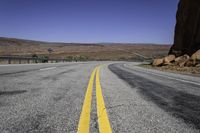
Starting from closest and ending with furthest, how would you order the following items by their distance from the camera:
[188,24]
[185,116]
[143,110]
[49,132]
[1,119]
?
1. [49,132]
2. [1,119]
3. [185,116]
4. [143,110]
5. [188,24]

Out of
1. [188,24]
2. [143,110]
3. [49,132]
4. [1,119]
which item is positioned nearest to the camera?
[49,132]

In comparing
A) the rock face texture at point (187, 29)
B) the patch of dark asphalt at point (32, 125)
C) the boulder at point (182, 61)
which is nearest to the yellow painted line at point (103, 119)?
the patch of dark asphalt at point (32, 125)

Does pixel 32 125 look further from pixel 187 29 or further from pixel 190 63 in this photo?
pixel 187 29

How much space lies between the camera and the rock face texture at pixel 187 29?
2970cm

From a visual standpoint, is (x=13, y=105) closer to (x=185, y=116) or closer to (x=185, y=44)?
(x=185, y=116)

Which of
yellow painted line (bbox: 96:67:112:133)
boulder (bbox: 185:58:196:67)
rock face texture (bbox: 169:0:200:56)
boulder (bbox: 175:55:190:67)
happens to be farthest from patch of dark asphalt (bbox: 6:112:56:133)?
rock face texture (bbox: 169:0:200:56)

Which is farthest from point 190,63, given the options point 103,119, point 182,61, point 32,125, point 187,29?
point 32,125

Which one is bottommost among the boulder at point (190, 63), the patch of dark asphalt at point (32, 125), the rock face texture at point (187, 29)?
the boulder at point (190, 63)

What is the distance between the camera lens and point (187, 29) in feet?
106

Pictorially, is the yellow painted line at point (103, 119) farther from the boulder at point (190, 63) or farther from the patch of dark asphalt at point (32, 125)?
the boulder at point (190, 63)

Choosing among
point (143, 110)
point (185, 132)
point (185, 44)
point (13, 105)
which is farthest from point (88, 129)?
point (185, 44)

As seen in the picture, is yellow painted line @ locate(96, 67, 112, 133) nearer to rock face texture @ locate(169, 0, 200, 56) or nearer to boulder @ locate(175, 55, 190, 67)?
boulder @ locate(175, 55, 190, 67)

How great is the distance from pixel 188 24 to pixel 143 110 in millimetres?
30740

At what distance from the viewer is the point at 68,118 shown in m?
3.81
